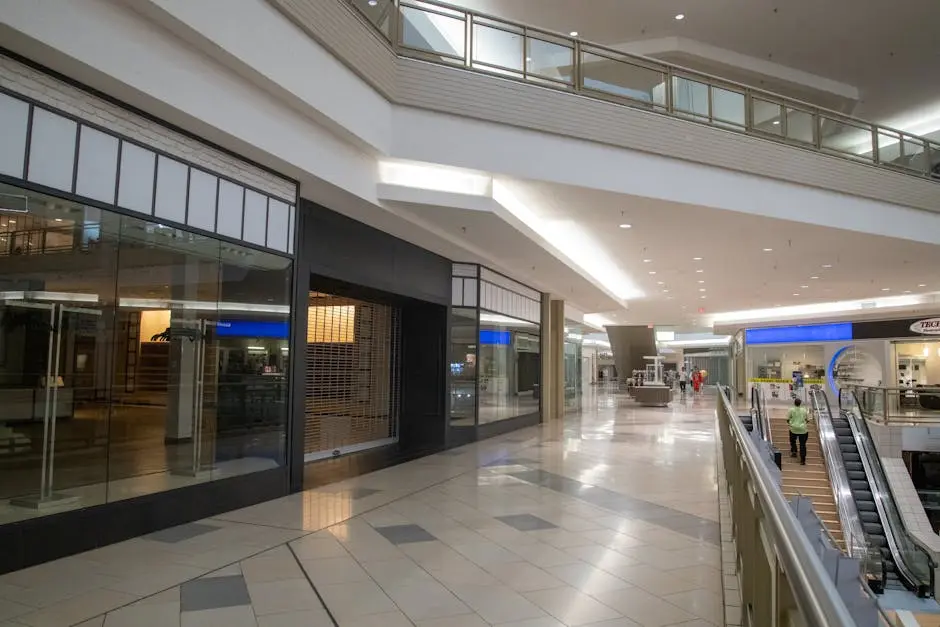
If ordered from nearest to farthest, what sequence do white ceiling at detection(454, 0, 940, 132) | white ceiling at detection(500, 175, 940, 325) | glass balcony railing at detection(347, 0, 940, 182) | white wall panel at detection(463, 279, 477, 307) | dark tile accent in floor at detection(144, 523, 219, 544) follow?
dark tile accent in floor at detection(144, 523, 219, 544), glass balcony railing at detection(347, 0, 940, 182), white ceiling at detection(500, 175, 940, 325), white ceiling at detection(454, 0, 940, 132), white wall panel at detection(463, 279, 477, 307)

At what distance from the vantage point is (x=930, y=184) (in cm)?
1277

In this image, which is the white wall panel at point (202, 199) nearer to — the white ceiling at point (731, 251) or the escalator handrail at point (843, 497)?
the white ceiling at point (731, 251)

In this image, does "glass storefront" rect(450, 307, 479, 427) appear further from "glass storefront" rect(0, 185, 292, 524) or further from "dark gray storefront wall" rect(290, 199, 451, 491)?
"glass storefront" rect(0, 185, 292, 524)

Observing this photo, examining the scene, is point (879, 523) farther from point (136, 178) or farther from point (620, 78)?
point (136, 178)

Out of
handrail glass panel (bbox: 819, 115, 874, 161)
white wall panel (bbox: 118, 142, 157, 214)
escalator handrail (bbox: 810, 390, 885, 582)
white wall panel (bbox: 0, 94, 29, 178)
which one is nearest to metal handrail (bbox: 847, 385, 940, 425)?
escalator handrail (bbox: 810, 390, 885, 582)

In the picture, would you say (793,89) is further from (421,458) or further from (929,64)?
(421,458)

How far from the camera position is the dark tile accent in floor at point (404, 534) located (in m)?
5.86

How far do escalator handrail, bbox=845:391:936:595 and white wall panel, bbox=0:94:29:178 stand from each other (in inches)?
604

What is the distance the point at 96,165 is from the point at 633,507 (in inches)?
253

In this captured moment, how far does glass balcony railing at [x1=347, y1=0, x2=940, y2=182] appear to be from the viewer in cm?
866

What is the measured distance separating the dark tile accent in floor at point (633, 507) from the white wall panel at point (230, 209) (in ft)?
16.8

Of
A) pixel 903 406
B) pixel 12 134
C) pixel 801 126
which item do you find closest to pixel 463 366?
pixel 801 126

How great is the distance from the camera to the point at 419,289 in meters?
11.9

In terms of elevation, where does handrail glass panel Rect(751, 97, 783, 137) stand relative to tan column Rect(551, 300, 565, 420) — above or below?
above
